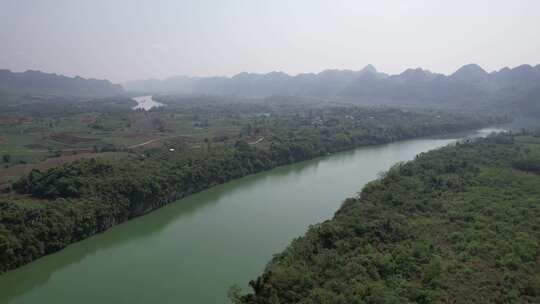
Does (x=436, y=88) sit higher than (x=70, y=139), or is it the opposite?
(x=436, y=88)

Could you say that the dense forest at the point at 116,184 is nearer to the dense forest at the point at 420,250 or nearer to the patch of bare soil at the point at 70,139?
the patch of bare soil at the point at 70,139

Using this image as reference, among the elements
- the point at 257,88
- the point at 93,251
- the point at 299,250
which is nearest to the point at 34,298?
the point at 93,251

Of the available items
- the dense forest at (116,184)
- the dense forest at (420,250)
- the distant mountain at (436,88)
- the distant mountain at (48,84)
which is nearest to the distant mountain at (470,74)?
the distant mountain at (436,88)

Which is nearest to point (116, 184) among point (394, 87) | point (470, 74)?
point (394, 87)

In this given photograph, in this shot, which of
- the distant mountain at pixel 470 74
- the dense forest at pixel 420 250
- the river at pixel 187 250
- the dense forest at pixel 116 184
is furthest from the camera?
the distant mountain at pixel 470 74

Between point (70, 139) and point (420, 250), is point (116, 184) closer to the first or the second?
point (420, 250)

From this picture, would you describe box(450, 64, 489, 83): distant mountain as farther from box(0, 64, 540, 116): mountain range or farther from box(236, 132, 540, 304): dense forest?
box(236, 132, 540, 304): dense forest

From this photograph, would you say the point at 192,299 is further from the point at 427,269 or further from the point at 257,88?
the point at 257,88
